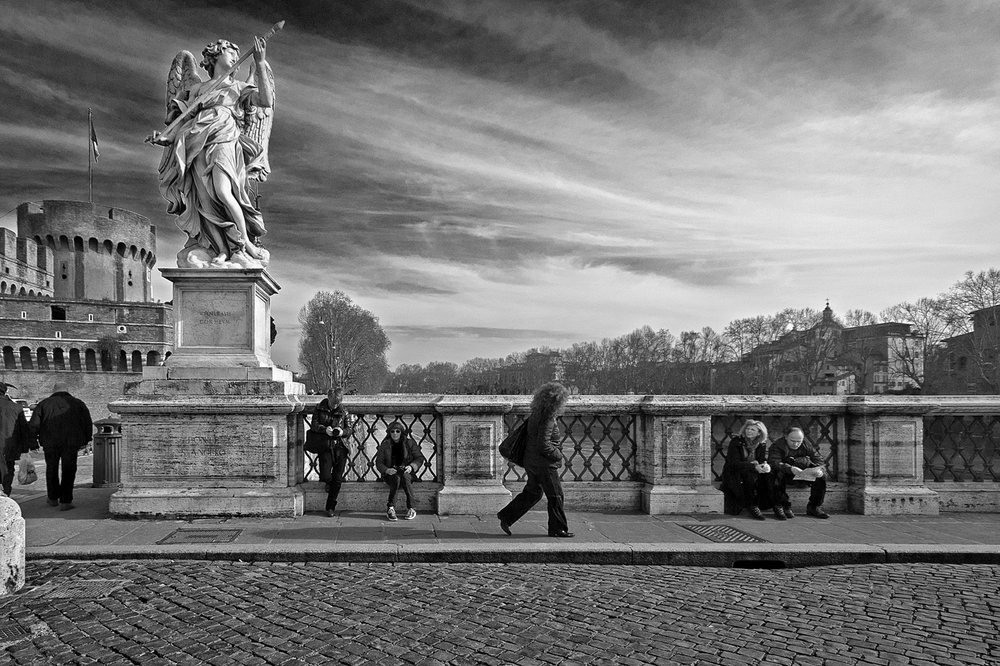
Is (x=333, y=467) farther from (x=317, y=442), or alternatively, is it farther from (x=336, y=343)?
(x=336, y=343)

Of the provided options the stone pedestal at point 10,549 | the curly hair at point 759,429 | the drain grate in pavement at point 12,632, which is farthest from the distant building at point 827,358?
the drain grate in pavement at point 12,632

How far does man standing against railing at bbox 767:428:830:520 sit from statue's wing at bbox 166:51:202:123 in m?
7.71

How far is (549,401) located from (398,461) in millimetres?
1914

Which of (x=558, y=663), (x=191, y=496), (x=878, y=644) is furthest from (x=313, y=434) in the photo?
(x=878, y=644)

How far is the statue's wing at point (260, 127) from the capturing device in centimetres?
741

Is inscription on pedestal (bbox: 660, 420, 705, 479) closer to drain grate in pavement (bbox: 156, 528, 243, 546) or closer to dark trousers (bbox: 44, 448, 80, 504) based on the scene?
drain grate in pavement (bbox: 156, 528, 243, 546)

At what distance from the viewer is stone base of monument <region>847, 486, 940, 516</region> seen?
7.09 metres

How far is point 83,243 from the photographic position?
227 feet

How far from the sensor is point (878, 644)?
3600 millimetres

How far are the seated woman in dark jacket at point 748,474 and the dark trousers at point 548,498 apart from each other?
2150mm

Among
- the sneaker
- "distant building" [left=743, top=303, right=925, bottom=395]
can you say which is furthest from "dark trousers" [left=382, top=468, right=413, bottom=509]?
"distant building" [left=743, top=303, right=925, bottom=395]

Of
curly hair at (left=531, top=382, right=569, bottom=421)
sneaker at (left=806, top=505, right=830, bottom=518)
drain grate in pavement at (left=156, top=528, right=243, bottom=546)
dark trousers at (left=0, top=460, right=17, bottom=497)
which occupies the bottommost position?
sneaker at (left=806, top=505, right=830, bottom=518)

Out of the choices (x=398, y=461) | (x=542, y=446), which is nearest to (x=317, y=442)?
(x=398, y=461)

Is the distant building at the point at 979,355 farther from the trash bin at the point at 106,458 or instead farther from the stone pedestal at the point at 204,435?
the trash bin at the point at 106,458
